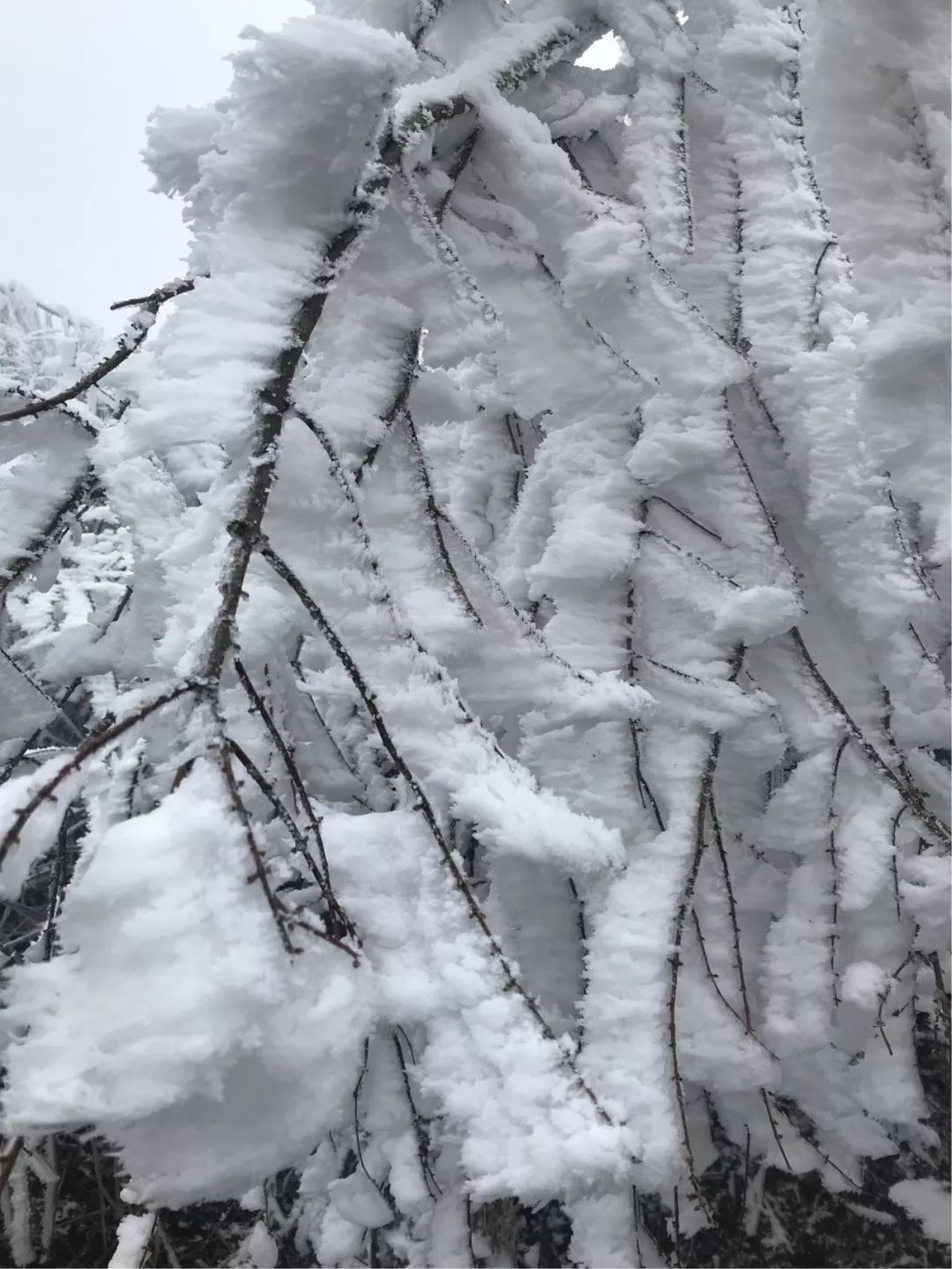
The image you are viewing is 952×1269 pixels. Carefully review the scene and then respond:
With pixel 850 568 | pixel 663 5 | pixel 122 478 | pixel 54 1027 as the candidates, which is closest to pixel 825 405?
pixel 850 568

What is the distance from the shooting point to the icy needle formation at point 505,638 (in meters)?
0.49

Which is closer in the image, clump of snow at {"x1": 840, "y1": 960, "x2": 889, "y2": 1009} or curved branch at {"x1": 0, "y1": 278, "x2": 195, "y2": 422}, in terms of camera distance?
curved branch at {"x1": 0, "y1": 278, "x2": 195, "y2": 422}

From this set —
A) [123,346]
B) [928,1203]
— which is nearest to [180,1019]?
[123,346]

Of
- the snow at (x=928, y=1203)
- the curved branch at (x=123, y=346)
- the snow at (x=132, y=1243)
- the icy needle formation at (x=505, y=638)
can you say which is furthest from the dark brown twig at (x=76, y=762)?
the snow at (x=928, y=1203)

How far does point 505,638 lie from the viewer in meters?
0.89

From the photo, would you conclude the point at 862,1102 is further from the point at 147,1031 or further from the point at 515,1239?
the point at 147,1031

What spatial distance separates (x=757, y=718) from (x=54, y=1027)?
0.96 metres

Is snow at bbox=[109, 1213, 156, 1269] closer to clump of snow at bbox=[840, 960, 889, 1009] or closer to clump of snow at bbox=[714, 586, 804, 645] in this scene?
clump of snow at bbox=[840, 960, 889, 1009]

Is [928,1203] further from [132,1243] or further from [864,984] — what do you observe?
[132,1243]

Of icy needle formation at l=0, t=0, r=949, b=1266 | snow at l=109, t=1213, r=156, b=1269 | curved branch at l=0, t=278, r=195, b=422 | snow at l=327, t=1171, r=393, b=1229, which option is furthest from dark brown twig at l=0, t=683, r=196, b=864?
snow at l=109, t=1213, r=156, b=1269

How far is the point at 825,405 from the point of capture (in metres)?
1.12

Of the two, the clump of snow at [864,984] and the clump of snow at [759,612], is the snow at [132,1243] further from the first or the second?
the clump of snow at [759,612]

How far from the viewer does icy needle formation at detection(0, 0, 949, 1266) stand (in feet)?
1.61

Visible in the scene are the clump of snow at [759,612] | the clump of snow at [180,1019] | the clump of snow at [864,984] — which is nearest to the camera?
the clump of snow at [180,1019]
